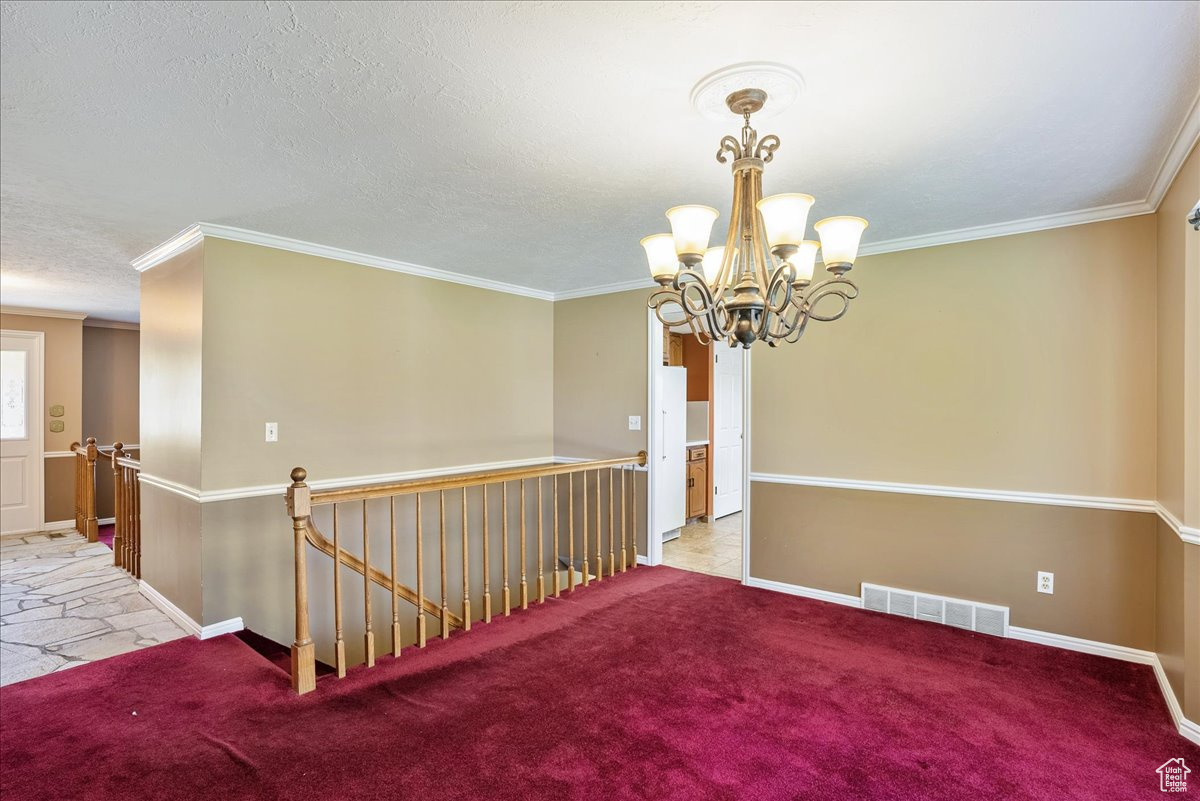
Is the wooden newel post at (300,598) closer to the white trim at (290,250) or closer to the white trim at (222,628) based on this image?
the white trim at (222,628)

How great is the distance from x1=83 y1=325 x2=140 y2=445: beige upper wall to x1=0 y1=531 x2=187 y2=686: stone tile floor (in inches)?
68.1

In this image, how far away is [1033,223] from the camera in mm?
3051

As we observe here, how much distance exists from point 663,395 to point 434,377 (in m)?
2.01

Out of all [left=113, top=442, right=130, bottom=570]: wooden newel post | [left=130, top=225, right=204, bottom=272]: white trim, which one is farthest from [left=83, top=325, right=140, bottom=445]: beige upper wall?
[left=130, top=225, right=204, bottom=272]: white trim

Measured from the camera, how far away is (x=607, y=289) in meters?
4.81

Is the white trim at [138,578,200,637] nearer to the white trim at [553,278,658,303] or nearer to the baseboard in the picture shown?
the white trim at [553,278,658,303]

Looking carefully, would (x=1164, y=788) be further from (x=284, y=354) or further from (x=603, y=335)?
(x=284, y=354)

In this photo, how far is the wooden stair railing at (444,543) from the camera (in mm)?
2568

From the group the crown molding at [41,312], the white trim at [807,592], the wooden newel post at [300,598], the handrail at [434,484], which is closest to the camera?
the wooden newel post at [300,598]

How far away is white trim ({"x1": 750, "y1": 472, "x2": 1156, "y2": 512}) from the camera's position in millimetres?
2885

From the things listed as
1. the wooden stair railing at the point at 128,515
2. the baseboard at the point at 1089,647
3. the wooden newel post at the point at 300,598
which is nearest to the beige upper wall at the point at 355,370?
the wooden newel post at the point at 300,598

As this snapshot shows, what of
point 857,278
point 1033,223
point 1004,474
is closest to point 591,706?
point 1004,474

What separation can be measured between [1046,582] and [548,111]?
3393mm

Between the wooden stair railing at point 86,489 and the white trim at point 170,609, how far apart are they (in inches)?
88.3
